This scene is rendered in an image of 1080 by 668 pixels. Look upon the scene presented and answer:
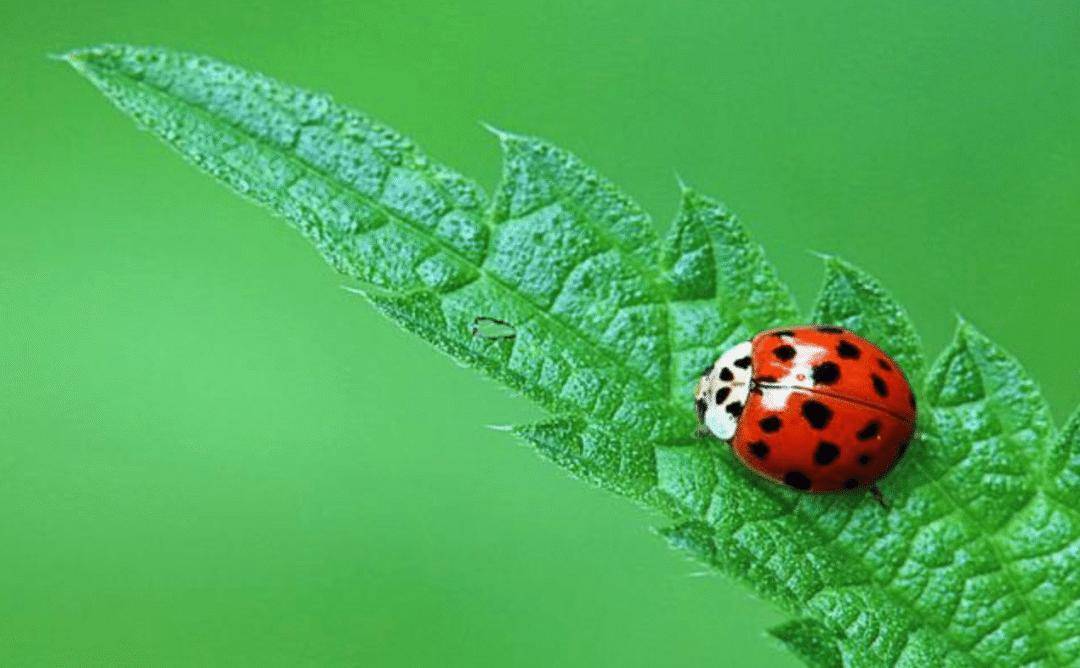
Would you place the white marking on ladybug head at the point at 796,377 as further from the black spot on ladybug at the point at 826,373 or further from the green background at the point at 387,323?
the green background at the point at 387,323

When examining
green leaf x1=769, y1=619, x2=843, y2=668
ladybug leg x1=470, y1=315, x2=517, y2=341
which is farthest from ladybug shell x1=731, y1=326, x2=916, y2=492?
ladybug leg x1=470, y1=315, x2=517, y2=341

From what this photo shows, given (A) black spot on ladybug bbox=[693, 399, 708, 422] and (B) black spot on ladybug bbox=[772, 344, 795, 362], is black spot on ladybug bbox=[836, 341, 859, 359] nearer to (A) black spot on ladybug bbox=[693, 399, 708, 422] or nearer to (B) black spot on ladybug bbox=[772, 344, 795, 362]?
(B) black spot on ladybug bbox=[772, 344, 795, 362]

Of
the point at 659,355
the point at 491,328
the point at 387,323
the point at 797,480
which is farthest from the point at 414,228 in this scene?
the point at 387,323

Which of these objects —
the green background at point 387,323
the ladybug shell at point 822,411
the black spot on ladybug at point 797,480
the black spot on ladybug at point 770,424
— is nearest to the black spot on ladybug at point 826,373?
the ladybug shell at point 822,411

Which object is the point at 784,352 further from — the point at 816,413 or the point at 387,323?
the point at 387,323

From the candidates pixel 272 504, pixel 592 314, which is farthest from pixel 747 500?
pixel 272 504

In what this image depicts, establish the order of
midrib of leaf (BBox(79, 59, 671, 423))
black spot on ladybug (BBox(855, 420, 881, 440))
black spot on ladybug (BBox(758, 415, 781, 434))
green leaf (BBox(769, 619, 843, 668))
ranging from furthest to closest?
black spot on ladybug (BBox(758, 415, 781, 434)) < black spot on ladybug (BBox(855, 420, 881, 440)) < midrib of leaf (BBox(79, 59, 671, 423)) < green leaf (BBox(769, 619, 843, 668))
